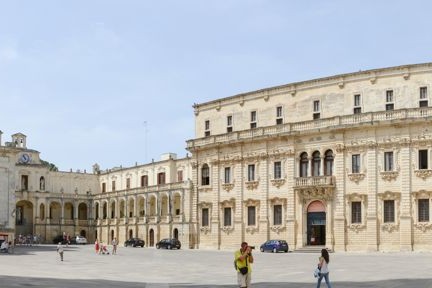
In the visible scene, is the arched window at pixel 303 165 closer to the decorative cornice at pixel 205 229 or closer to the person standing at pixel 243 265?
the decorative cornice at pixel 205 229

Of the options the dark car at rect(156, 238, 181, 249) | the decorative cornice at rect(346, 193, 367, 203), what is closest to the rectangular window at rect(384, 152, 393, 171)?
the decorative cornice at rect(346, 193, 367, 203)

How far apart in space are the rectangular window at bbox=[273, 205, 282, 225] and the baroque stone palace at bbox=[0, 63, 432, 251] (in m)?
0.09

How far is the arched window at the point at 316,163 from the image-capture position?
6372cm

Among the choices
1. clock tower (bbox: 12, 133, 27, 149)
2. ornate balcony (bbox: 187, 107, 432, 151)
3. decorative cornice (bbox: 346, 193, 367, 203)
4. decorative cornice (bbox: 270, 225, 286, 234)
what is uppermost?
clock tower (bbox: 12, 133, 27, 149)

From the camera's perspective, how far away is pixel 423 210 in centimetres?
5784

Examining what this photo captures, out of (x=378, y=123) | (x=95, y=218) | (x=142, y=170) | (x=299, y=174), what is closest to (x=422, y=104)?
(x=378, y=123)

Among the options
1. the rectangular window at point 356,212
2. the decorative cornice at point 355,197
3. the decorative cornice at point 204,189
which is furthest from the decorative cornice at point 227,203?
the rectangular window at point 356,212

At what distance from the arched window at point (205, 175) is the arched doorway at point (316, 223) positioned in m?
12.3

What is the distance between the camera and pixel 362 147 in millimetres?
60719

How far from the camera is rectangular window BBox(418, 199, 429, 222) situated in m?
57.7

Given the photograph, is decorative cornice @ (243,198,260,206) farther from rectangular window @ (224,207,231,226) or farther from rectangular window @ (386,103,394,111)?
rectangular window @ (386,103,394,111)

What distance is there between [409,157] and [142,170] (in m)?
43.1

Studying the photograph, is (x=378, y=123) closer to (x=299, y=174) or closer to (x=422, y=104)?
(x=422, y=104)

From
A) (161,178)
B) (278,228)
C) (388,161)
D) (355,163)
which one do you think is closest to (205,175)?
(278,228)
